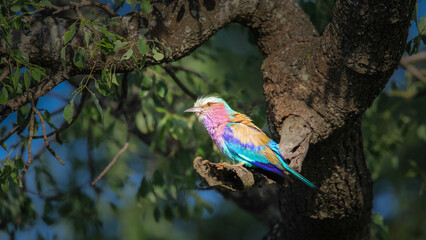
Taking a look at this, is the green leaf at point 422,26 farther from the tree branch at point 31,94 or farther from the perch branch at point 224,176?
the tree branch at point 31,94

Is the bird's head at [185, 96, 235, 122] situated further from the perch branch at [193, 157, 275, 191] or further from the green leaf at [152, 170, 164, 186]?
the perch branch at [193, 157, 275, 191]

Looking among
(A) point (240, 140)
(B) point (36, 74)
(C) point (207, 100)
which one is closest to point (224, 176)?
(A) point (240, 140)

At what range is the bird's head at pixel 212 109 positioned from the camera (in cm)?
376

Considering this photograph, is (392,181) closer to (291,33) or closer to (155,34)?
(291,33)

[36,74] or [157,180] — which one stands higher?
[36,74]

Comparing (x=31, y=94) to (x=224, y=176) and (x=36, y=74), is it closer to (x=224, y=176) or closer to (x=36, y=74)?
(x=36, y=74)

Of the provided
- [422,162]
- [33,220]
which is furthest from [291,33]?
[422,162]

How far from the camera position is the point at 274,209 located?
17.7ft

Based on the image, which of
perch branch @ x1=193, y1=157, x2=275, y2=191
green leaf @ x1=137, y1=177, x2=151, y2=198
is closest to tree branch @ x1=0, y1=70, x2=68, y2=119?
perch branch @ x1=193, y1=157, x2=275, y2=191

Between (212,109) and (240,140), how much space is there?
0.47m

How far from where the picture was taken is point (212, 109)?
3805 mm

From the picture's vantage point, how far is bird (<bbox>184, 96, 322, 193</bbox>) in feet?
10.2

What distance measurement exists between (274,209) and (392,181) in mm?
3677

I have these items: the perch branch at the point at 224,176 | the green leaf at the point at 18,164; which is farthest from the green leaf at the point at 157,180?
the perch branch at the point at 224,176
